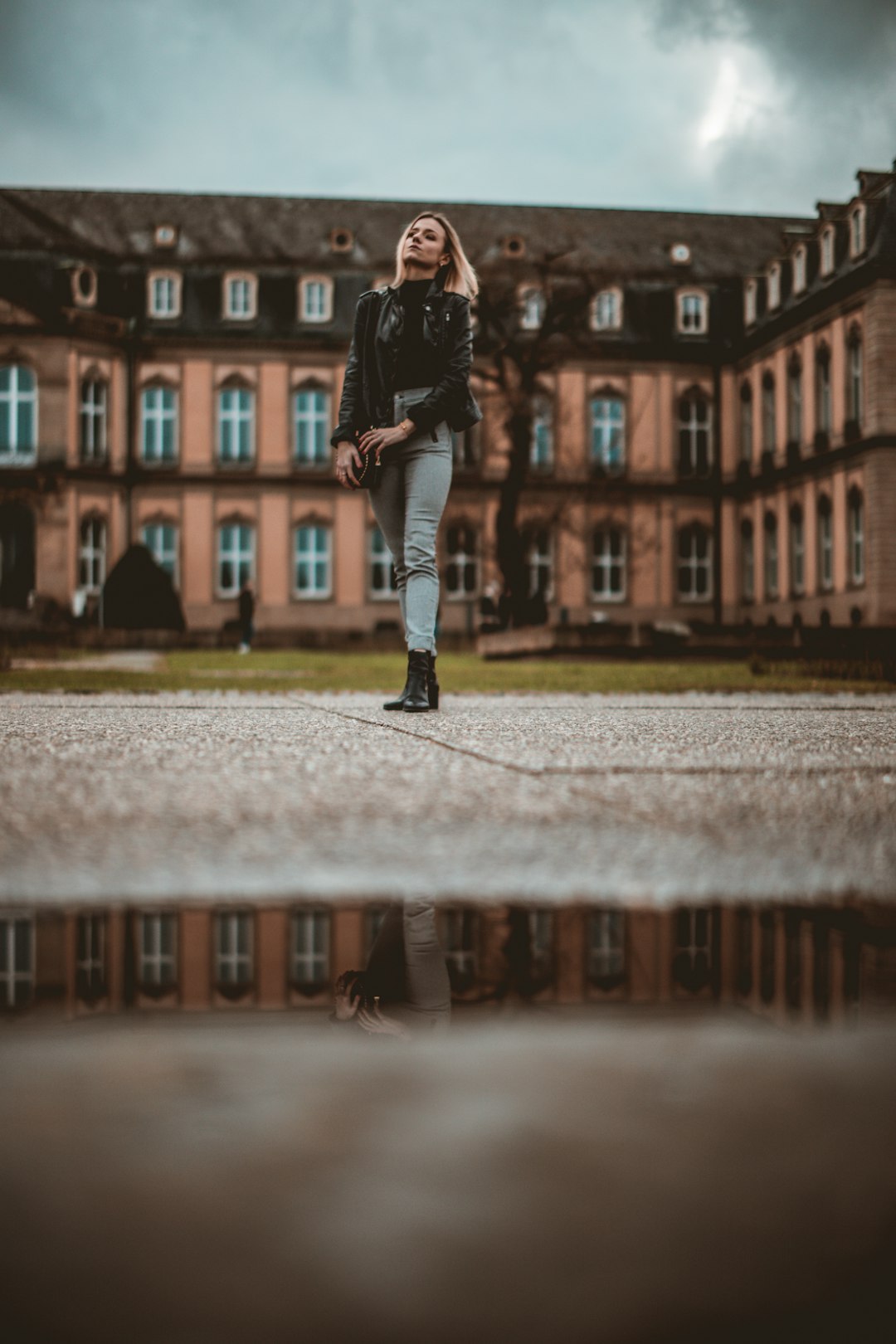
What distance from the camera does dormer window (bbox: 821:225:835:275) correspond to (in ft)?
121

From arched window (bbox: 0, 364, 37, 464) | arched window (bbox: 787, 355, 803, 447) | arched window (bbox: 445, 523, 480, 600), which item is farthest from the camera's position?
arched window (bbox: 445, 523, 480, 600)

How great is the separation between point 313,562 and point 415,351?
122 feet

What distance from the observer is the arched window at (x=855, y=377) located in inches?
1391

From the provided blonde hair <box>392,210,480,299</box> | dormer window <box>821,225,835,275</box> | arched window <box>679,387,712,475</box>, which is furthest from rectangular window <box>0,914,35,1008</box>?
arched window <box>679,387,712,475</box>

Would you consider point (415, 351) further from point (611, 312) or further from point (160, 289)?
point (611, 312)

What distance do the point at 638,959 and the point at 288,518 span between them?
42.0 meters

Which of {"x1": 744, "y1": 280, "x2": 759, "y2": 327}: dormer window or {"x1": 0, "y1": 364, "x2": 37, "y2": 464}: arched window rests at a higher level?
{"x1": 744, "y1": 280, "x2": 759, "y2": 327}: dormer window

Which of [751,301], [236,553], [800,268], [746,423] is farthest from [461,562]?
[800,268]

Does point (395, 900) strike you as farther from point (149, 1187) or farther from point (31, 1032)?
point (149, 1187)

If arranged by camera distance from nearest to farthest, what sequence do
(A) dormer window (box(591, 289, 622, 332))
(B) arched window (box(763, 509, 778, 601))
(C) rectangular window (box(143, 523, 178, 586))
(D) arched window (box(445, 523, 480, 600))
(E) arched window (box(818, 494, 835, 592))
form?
(E) arched window (box(818, 494, 835, 592)) < (B) arched window (box(763, 509, 778, 601)) < (C) rectangular window (box(143, 523, 178, 586)) < (D) arched window (box(445, 523, 480, 600)) < (A) dormer window (box(591, 289, 622, 332))

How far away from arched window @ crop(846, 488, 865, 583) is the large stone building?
6.53 feet

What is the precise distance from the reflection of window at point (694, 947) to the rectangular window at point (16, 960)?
1.99 feet

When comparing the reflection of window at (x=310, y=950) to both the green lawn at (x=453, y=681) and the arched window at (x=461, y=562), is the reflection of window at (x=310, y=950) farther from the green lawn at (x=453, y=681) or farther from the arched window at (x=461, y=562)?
the arched window at (x=461, y=562)

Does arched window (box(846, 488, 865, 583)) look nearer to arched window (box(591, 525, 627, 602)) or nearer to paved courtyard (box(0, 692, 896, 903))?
arched window (box(591, 525, 627, 602))
